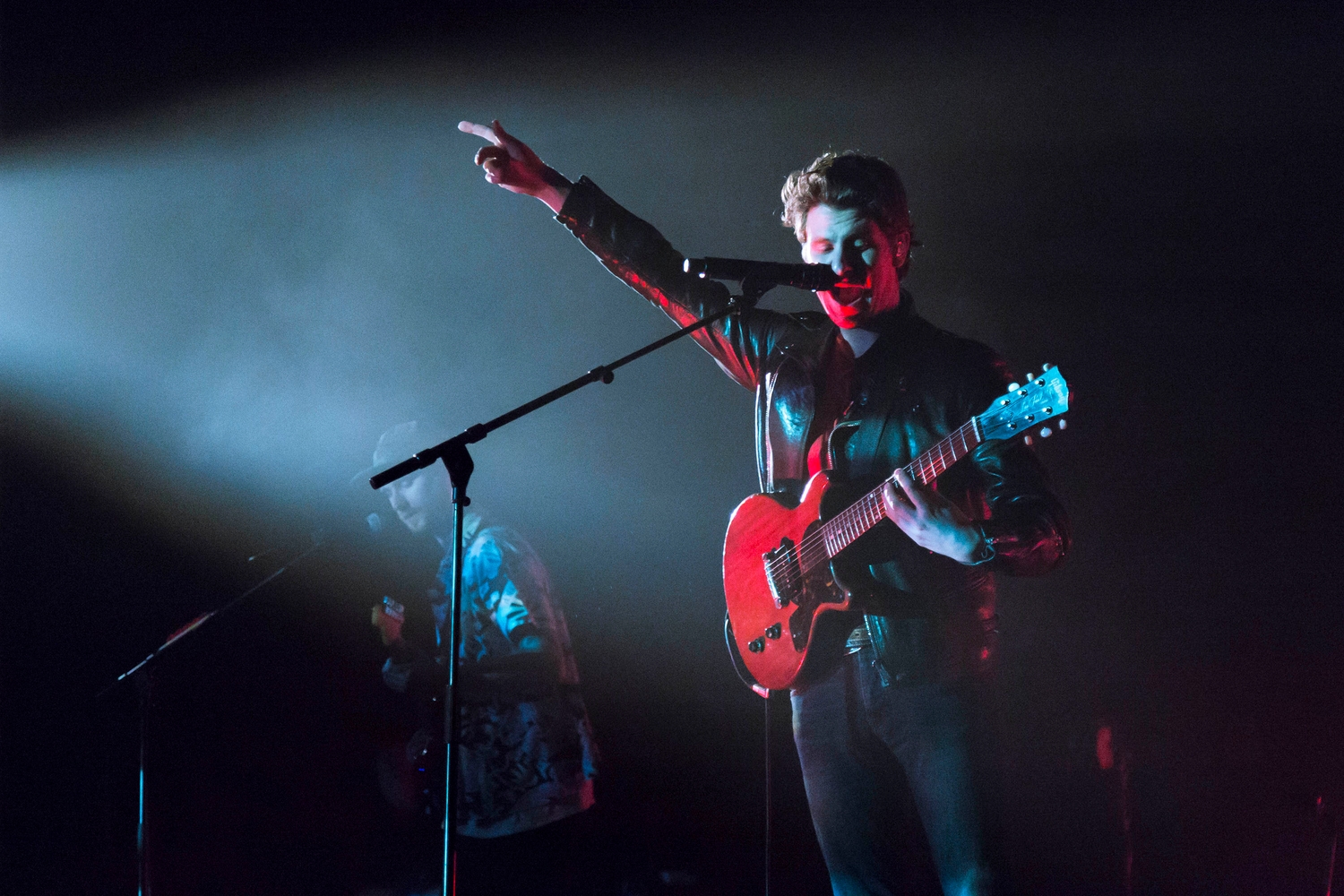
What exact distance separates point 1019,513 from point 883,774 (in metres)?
0.72

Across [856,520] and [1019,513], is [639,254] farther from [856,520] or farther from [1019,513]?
[1019,513]

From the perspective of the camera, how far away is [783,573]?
7.92 ft

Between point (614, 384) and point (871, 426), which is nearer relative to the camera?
point (871, 426)

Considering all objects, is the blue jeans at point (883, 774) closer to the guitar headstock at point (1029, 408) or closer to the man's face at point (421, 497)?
the guitar headstock at point (1029, 408)

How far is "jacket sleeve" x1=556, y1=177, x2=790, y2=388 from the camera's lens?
277 cm

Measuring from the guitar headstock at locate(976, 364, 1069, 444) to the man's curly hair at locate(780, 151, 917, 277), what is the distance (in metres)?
0.74

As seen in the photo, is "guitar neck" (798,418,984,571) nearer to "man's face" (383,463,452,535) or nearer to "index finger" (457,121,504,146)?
"index finger" (457,121,504,146)

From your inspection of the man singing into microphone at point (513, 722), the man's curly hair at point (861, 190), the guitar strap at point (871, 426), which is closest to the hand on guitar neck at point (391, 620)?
the man singing into microphone at point (513, 722)

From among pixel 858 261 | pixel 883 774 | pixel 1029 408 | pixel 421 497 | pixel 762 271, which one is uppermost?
pixel 858 261

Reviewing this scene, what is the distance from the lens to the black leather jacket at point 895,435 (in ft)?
6.89

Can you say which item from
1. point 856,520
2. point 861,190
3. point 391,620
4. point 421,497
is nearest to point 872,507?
point 856,520

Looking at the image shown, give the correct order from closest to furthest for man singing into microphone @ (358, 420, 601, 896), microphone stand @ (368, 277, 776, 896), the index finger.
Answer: microphone stand @ (368, 277, 776, 896) → the index finger → man singing into microphone @ (358, 420, 601, 896)

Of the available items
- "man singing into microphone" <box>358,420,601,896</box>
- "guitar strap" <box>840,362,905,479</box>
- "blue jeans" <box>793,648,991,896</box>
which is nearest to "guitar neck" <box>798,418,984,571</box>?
"guitar strap" <box>840,362,905,479</box>

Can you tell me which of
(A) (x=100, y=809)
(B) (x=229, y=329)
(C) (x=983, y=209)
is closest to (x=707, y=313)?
(C) (x=983, y=209)
